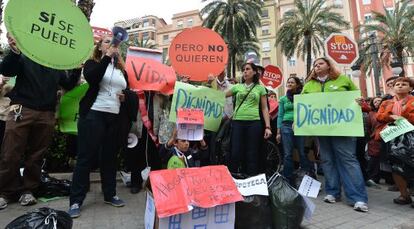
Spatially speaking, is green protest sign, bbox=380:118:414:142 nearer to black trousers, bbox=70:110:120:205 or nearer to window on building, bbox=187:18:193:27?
black trousers, bbox=70:110:120:205

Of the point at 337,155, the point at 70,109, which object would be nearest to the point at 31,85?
the point at 70,109

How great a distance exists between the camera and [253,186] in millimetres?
2980

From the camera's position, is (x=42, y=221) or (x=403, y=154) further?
(x=403, y=154)

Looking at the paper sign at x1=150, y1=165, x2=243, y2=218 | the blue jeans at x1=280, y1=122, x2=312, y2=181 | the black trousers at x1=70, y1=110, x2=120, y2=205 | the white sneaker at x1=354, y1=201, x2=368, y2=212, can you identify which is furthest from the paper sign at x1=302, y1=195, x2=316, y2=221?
the black trousers at x1=70, y1=110, x2=120, y2=205

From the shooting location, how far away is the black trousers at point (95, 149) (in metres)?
3.28

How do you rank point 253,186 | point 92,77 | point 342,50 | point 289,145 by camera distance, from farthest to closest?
point 342,50, point 289,145, point 92,77, point 253,186

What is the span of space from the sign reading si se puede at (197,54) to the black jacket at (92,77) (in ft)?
4.40

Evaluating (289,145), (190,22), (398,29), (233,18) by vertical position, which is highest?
(190,22)

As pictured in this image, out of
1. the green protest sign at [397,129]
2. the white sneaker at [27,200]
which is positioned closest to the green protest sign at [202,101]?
the white sneaker at [27,200]

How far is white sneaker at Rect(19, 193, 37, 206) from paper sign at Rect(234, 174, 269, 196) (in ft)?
7.69

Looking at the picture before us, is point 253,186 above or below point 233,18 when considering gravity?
below

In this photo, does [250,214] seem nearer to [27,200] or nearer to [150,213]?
[150,213]

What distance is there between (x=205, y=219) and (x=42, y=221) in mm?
1223

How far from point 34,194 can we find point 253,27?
2588 cm
